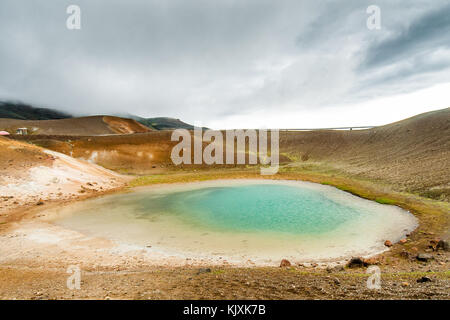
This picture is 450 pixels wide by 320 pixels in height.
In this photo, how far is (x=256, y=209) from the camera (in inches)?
675

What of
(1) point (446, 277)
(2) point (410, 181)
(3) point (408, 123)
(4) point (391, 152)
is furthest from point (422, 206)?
(3) point (408, 123)

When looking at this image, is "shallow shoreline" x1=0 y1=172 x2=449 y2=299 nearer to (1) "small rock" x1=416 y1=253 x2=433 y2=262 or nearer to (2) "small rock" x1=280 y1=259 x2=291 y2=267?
(1) "small rock" x1=416 y1=253 x2=433 y2=262

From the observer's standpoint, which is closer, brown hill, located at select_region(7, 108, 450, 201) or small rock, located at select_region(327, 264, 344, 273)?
small rock, located at select_region(327, 264, 344, 273)

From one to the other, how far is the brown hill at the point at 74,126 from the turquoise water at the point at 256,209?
80770 millimetres

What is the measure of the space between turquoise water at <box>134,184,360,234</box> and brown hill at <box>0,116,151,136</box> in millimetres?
80770

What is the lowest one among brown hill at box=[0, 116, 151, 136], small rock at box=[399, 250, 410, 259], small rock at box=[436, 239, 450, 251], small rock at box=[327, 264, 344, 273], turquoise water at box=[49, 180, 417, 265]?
turquoise water at box=[49, 180, 417, 265]

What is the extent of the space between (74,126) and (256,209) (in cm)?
9643

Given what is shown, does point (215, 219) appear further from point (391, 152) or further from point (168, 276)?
point (391, 152)

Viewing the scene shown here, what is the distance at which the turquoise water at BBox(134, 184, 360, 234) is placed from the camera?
13453mm

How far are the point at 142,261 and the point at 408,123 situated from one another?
48.5 metres

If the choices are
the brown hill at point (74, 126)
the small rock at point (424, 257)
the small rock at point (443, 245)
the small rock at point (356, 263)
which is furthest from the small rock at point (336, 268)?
the brown hill at point (74, 126)

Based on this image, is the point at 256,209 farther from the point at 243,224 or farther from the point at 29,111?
the point at 29,111

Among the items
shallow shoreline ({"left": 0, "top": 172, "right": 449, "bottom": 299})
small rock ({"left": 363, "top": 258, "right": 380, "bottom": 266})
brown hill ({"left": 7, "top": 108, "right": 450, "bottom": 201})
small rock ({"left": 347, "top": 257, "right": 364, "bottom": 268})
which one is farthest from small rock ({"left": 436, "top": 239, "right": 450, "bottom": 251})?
brown hill ({"left": 7, "top": 108, "right": 450, "bottom": 201})

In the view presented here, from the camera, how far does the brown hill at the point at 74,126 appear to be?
7959cm
